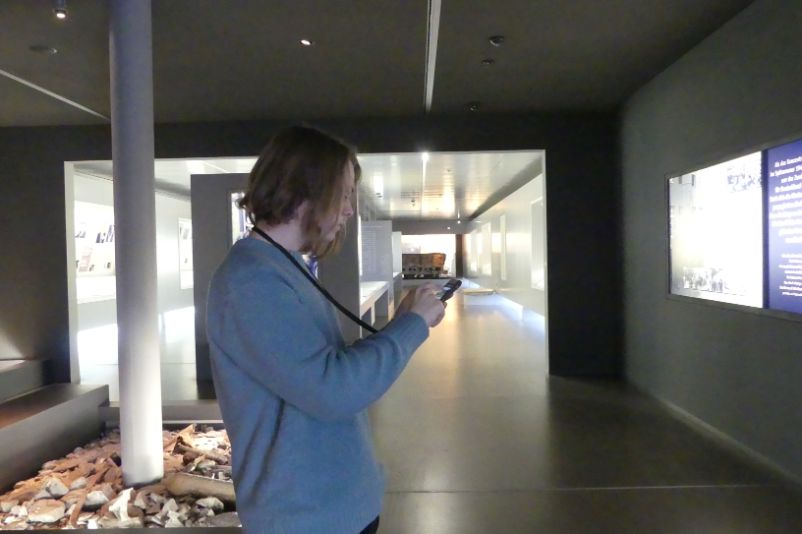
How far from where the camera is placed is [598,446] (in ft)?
13.2

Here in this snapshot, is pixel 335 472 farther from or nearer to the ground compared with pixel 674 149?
nearer to the ground

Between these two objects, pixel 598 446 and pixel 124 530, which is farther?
pixel 598 446

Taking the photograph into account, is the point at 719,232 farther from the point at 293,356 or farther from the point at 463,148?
the point at 293,356

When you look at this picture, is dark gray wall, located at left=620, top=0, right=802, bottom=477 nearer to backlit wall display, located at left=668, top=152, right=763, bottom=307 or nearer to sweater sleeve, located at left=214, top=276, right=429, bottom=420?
backlit wall display, located at left=668, top=152, right=763, bottom=307

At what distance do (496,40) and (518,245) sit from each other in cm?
961

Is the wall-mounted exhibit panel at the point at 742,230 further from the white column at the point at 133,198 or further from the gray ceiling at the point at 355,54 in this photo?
the white column at the point at 133,198

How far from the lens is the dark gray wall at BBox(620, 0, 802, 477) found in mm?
3357

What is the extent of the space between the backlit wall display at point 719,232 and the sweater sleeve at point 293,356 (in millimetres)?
3488

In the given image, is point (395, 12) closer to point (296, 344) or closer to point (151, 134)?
point (151, 134)

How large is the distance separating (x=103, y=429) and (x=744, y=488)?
4717 millimetres

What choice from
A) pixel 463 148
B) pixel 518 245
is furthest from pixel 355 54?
pixel 518 245

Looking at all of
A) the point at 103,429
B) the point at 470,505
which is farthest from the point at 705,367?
the point at 103,429

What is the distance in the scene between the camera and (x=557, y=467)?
365cm

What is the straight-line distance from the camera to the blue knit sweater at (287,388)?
2.85ft
